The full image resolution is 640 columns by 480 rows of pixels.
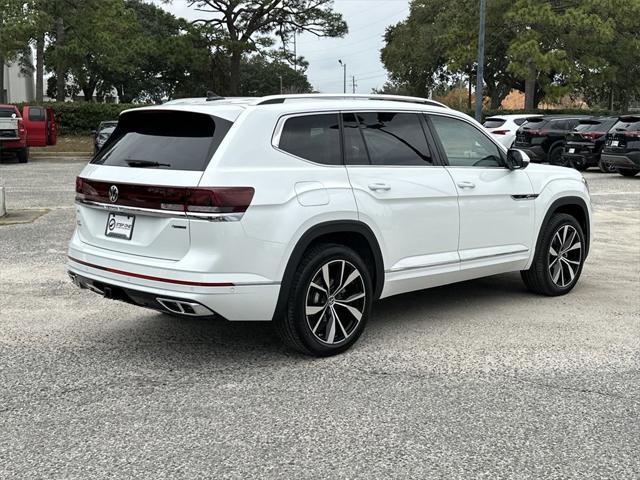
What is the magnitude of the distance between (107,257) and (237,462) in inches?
76.6

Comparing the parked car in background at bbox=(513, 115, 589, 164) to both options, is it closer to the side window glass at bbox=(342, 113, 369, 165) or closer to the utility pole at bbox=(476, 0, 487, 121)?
the utility pole at bbox=(476, 0, 487, 121)

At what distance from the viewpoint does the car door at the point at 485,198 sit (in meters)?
5.84

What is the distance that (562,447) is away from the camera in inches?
144

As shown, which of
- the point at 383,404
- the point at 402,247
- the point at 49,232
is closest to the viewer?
the point at 383,404

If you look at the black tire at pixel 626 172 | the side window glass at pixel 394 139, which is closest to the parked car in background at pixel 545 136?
the black tire at pixel 626 172

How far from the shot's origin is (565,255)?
22.7 ft

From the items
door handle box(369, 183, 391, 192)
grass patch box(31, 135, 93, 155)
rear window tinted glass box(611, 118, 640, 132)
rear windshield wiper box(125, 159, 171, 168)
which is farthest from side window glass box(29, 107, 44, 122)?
door handle box(369, 183, 391, 192)

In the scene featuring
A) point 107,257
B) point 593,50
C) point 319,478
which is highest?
point 593,50

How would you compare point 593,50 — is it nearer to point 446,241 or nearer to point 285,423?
point 446,241

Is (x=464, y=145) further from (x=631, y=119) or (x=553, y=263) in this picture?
(x=631, y=119)

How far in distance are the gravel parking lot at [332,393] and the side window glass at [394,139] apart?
1.32 metres

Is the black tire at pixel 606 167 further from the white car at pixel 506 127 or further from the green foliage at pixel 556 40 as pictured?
the green foliage at pixel 556 40

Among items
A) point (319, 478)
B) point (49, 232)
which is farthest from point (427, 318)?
point (49, 232)

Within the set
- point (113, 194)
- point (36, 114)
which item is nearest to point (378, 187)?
point (113, 194)
